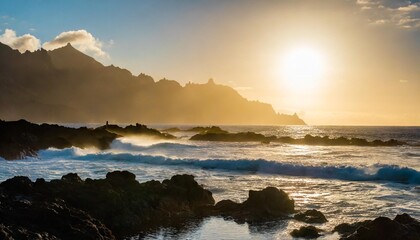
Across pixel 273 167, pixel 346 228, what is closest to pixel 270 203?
pixel 346 228

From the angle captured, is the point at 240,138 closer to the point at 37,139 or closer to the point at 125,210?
the point at 37,139

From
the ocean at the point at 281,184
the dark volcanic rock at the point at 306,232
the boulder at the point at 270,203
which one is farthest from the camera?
the boulder at the point at 270,203

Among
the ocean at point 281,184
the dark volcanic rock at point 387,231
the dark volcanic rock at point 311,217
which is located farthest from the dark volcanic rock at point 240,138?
the dark volcanic rock at point 387,231

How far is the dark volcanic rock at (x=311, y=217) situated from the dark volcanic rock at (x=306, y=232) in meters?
1.68

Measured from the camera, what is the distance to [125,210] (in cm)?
1652

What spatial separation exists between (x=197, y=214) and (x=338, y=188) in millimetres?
12053

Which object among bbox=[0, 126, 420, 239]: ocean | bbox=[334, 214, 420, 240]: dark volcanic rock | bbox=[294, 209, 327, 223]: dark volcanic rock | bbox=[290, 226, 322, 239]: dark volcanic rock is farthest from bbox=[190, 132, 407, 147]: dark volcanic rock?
bbox=[334, 214, 420, 240]: dark volcanic rock

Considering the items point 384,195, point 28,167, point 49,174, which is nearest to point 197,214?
point 384,195

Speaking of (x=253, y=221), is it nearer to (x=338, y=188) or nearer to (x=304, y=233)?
(x=304, y=233)

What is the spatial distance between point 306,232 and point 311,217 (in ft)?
7.24

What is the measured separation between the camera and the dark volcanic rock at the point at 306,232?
14.8 m

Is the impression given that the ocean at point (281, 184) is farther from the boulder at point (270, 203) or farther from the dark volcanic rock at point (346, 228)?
the boulder at point (270, 203)

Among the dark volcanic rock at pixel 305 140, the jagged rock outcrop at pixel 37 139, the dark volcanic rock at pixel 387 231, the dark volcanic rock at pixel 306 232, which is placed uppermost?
the jagged rock outcrop at pixel 37 139

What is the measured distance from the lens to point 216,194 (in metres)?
23.3
